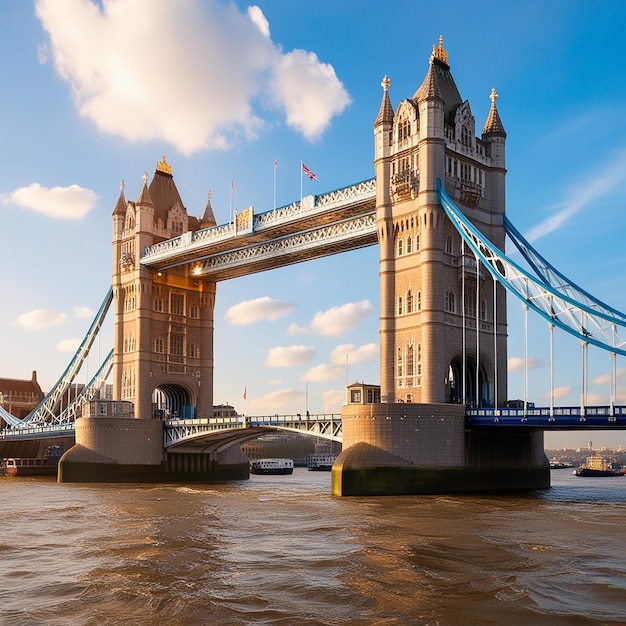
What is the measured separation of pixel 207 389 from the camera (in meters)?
77.2

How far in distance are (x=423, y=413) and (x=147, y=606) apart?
3025 cm

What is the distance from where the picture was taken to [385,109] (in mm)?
55188

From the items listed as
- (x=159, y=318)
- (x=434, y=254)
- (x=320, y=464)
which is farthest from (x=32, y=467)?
(x=434, y=254)

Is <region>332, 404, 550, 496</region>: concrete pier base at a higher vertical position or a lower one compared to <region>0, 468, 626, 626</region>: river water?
higher

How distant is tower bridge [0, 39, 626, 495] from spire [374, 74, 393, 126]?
0.10 metres

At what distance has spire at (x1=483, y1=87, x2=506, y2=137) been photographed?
5688 centimetres

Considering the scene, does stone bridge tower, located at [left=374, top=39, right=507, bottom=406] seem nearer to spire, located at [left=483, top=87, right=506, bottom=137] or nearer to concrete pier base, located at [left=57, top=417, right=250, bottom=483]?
spire, located at [left=483, top=87, right=506, bottom=137]

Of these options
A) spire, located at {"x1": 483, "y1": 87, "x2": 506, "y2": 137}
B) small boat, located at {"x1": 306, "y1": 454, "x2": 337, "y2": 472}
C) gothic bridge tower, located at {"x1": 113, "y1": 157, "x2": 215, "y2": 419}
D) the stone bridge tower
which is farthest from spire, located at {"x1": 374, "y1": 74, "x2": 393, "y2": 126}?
small boat, located at {"x1": 306, "y1": 454, "x2": 337, "y2": 472}

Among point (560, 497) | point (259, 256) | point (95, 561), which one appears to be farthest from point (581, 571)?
point (259, 256)

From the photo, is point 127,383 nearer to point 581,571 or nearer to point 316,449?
point 581,571

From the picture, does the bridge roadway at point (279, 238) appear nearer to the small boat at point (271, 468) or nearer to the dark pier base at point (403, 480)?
the dark pier base at point (403, 480)

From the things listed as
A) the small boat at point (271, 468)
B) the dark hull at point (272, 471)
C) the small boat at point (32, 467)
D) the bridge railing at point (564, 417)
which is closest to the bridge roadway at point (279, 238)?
the bridge railing at point (564, 417)

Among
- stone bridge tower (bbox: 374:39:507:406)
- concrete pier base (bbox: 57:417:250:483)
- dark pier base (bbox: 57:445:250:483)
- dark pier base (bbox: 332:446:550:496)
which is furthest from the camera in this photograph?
concrete pier base (bbox: 57:417:250:483)

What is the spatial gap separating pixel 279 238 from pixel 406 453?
2306 cm
